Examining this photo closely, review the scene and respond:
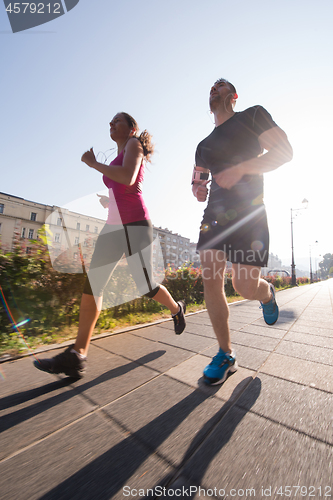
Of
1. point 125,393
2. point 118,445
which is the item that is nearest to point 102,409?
point 125,393

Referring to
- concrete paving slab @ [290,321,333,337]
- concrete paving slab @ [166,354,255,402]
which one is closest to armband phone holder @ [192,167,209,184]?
concrete paving slab @ [166,354,255,402]

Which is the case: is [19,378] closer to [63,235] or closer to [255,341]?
[63,235]

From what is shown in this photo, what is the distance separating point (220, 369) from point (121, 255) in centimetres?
116

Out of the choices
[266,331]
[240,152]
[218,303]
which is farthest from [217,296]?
[266,331]

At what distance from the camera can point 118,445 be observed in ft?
3.58

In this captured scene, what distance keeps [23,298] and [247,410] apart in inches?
99.4

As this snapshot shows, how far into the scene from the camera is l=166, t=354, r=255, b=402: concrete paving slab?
1.56 meters

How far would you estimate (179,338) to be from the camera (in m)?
2.87

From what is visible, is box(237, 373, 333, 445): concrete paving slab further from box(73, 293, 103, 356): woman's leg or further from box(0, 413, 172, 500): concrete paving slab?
box(73, 293, 103, 356): woman's leg

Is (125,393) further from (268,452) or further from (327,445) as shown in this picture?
(327,445)

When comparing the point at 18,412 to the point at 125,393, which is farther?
the point at 125,393

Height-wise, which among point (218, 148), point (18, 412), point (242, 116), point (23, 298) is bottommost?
point (18, 412)

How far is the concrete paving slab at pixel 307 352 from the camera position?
2.22 meters

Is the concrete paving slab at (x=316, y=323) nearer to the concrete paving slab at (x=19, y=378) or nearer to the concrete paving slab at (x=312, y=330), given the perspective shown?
the concrete paving slab at (x=312, y=330)
